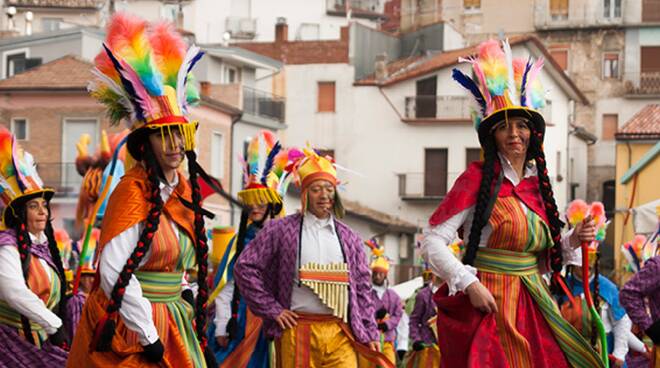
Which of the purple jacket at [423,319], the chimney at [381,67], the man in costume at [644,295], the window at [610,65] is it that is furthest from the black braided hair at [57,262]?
the window at [610,65]

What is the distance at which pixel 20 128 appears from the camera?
45594 mm

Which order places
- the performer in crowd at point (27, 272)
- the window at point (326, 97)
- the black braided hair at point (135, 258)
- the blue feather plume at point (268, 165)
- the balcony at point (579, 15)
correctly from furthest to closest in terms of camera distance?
1. the balcony at point (579, 15)
2. the window at point (326, 97)
3. the blue feather plume at point (268, 165)
4. the performer in crowd at point (27, 272)
5. the black braided hair at point (135, 258)

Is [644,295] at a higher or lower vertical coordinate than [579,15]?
lower

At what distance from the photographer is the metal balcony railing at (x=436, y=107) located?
202ft

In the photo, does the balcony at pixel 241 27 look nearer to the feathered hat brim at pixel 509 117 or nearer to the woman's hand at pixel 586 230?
the feathered hat brim at pixel 509 117

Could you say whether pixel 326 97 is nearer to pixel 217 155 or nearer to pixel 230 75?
pixel 230 75

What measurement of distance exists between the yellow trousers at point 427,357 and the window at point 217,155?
30.6 m

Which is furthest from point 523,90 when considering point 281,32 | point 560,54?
point 560,54

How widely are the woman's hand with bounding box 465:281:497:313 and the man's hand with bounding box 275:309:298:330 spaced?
279cm

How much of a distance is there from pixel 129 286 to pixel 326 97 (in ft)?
179

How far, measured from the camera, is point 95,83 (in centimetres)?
940

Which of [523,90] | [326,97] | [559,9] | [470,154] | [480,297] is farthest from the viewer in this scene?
[559,9]

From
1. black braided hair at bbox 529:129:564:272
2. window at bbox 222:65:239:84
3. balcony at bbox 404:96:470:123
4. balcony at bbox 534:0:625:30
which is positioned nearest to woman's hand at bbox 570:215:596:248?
black braided hair at bbox 529:129:564:272

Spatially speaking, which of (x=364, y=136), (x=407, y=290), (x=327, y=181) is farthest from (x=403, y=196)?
(x=327, y=181)
